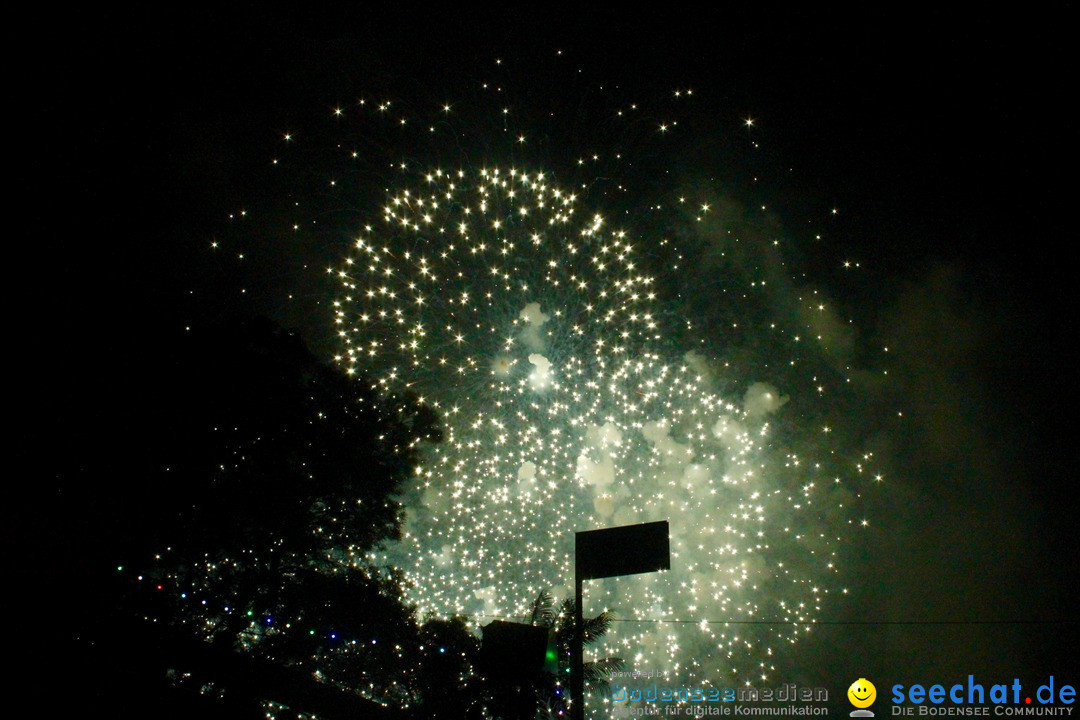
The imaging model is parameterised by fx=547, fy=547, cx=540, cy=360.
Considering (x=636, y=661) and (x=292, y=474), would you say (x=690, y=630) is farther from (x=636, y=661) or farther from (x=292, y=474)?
(x=292, y=474)

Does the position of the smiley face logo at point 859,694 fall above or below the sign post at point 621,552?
below

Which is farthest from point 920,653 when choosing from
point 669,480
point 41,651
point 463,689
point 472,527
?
point 41,651

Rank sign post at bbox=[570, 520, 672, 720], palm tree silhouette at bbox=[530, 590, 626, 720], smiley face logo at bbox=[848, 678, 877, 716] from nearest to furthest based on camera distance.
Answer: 1. sign post at bbox=[570, 520, 672, 720]
2. palm tree silhouette at bbox=[530, 590, 626, 720]
3. smiley face logo at bbox=[848, 678, 877, 716]

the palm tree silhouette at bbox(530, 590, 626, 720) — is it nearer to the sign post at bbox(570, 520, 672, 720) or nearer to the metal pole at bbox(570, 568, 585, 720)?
the metal pole at bbox(570, 568, 585, 720)

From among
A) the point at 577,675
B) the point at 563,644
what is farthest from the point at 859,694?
the point at 577,675

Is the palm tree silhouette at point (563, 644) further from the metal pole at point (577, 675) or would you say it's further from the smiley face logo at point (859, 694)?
the smiley face logo at point (859, 694)

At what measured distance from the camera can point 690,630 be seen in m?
17.1

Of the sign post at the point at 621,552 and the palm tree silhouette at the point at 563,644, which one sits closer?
the sign post at the point at 621,552

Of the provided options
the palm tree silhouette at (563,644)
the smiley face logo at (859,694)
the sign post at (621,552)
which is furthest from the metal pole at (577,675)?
the smiley face logo at (859,694)

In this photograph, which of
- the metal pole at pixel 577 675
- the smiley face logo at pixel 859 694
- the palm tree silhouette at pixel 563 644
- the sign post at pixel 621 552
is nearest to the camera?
the metal pole at pixel 577 675

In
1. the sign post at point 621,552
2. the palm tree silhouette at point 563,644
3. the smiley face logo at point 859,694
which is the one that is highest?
the sign post at point 621,552

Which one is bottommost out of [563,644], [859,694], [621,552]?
[859,694]

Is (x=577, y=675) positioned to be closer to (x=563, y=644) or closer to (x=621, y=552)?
(x=621, y=552)

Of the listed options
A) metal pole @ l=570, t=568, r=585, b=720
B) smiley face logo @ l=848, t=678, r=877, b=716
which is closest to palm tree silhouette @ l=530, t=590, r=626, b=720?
metal pole @ l=570, t=568, r=585, b=720
